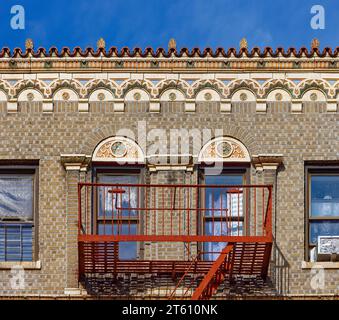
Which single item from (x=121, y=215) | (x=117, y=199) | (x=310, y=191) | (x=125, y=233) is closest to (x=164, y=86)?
(x=117, y=199)

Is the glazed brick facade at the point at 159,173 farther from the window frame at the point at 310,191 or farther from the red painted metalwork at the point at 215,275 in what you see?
the red painted metalwork at the point at 215,275

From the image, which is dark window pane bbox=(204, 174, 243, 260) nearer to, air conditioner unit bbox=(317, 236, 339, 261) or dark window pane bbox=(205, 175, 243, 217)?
dark window pane bbox=(205, 175, 243, 217)

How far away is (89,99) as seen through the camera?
3250 cm

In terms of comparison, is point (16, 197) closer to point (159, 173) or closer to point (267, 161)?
point (159, 173)

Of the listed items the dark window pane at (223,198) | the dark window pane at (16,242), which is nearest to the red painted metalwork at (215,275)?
the dark window pane at (223,198)

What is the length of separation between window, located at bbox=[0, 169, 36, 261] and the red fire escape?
106 cm

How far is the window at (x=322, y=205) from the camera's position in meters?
32.2

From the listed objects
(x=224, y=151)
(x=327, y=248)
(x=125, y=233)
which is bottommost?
(x=327, y=248)

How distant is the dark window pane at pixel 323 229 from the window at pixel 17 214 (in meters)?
5.41

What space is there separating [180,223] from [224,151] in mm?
1674

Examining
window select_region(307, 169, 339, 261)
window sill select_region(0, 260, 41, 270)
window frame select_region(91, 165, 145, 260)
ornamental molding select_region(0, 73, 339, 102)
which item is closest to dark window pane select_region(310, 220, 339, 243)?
window select_region(307, 169, 339, 261)

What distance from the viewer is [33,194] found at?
32.2 meters

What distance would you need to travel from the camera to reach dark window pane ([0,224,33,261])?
105 feet

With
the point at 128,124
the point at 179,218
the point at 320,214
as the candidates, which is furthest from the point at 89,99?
the point at 320,214
